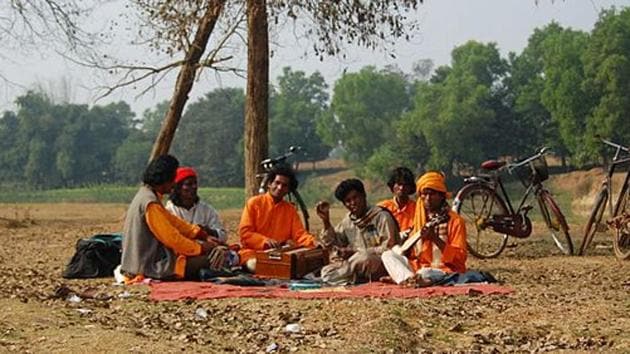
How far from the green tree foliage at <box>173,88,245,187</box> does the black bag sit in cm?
5852

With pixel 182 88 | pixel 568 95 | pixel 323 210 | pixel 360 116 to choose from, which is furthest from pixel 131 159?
pixel 323 210

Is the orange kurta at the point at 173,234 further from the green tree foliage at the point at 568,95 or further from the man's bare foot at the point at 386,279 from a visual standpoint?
the green tree foliage at the point at 568,95

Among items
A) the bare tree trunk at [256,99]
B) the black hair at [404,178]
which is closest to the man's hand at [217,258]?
the black hair at [404,178]

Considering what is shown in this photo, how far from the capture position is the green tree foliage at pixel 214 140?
69500 mm

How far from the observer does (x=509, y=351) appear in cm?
562

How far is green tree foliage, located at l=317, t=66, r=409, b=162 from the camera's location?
66062mm

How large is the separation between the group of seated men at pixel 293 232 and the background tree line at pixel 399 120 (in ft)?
97.6

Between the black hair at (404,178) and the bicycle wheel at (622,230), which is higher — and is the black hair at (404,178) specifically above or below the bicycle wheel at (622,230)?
above

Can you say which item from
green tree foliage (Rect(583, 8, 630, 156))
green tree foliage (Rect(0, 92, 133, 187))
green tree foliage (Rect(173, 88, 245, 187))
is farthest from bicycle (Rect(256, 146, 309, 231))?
green tree foliage (Rect(0, 92, 133, 187))

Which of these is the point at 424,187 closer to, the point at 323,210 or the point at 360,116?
the point at 323,210

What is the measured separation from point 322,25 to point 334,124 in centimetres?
5426

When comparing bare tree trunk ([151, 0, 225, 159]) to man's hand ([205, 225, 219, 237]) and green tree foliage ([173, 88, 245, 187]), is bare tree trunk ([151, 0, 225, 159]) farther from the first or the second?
green tree foliage ([173, 88, 245, 187])

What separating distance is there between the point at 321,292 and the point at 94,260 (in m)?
2.50

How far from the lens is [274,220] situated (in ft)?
29.0
